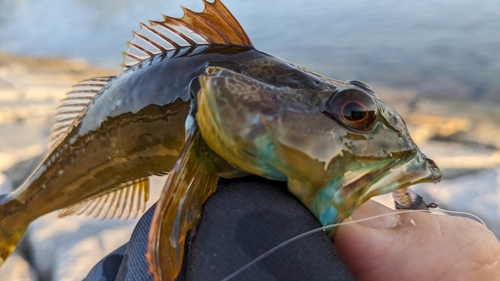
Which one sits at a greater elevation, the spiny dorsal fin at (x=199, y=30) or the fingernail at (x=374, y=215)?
the spiny dorsal fin at (x=199, y=30)

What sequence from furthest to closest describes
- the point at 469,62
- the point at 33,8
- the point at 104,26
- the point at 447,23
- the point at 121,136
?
the point at 33,8 < the point at 104,26 < the point at 447,23 < the point at 469,62 < the point at 121,136

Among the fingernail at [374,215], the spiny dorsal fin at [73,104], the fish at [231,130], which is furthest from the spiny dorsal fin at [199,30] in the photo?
the fingernail at [374,215]

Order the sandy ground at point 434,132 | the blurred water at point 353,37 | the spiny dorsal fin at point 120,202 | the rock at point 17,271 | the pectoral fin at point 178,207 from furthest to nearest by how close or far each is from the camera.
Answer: the blurred water at point 353,37
the sandy ground at point 434,132
the rock at point 17,271
the spiny dorsal fin at point 120,202
the pectoral fin at point 178,207

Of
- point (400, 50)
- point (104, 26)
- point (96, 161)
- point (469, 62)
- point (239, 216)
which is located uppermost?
point (104, 26)

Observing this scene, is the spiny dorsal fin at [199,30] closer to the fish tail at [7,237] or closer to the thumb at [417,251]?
the thumb at [417,251]

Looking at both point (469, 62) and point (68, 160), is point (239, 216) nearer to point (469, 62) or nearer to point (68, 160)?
point (68, 160)

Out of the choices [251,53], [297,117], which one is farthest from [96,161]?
[297,117]

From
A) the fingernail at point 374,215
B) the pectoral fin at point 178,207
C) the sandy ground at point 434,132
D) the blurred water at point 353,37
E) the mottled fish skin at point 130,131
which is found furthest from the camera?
the blurred water at point 353,37
